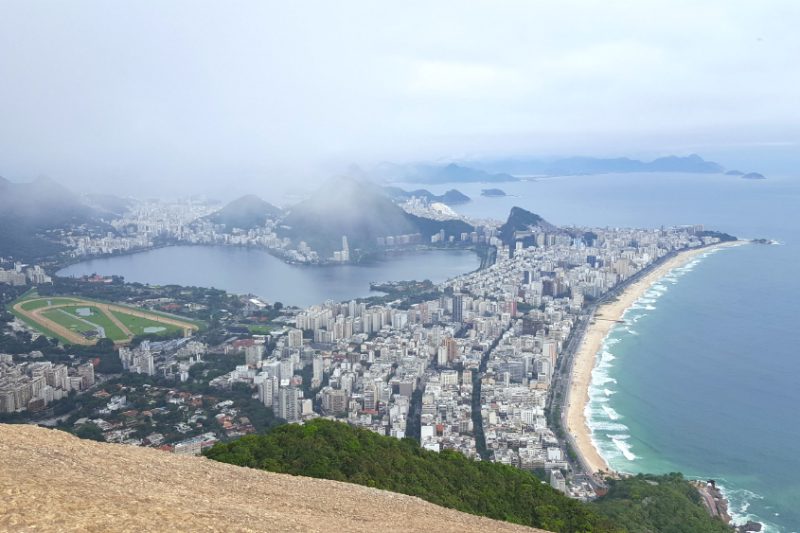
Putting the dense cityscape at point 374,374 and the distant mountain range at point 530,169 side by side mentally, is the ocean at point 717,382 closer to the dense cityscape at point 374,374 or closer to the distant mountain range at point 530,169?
the dense cityscape at point 374,374

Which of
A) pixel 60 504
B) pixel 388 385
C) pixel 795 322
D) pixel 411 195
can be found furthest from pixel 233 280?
pixel 411 195

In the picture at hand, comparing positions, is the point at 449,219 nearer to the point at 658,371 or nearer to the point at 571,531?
the point at 658,371

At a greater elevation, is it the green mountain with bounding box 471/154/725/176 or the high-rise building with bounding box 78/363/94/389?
the green mountain with bounding box 471/154/725/176

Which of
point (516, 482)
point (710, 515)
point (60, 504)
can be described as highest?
point (60, 504)

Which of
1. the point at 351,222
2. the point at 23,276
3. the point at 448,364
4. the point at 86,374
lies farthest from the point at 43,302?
the point at 351,222

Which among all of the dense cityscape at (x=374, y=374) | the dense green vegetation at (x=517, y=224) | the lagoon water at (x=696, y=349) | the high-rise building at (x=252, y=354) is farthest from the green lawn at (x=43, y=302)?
the dense green vegetation at (x=517, y=224)

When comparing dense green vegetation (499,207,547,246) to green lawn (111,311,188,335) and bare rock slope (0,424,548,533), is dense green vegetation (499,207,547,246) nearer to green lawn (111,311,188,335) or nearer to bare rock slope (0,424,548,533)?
green lawn (111,311,188,335)

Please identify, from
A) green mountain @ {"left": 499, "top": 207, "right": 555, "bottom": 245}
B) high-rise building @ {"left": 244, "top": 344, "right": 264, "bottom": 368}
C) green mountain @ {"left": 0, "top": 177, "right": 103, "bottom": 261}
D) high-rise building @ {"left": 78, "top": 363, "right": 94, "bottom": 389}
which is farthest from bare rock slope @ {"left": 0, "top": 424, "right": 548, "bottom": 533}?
green mountain @ {"left": 499, "top": 207, "right": 555, "bottom": 245}
